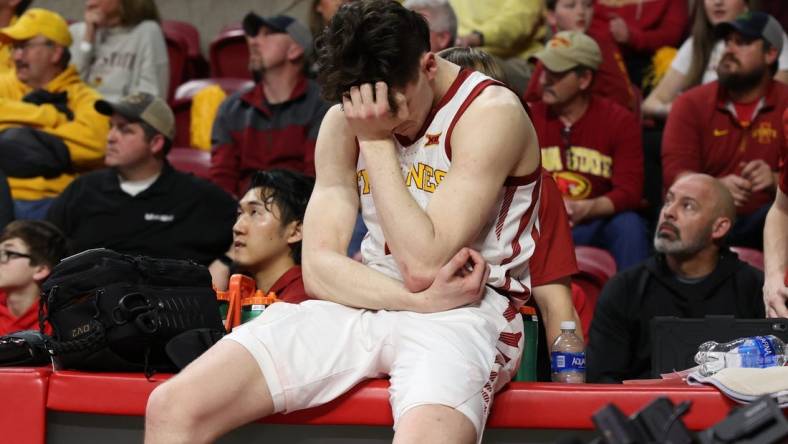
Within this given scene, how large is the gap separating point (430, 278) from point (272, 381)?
43cm

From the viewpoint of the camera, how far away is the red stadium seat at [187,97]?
23.1ft

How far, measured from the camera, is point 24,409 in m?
3.00

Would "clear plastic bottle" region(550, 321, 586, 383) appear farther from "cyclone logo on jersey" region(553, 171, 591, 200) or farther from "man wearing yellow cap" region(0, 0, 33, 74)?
"man wearing yellow cap" region(0, 0, 33, 74)

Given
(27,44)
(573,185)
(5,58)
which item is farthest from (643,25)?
(5,58)

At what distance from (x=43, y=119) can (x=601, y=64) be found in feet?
9.40

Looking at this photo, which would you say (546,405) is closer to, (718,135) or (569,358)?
(569,358)

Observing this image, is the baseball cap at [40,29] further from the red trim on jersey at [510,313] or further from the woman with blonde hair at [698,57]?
the red trim on jersey at [510,313]

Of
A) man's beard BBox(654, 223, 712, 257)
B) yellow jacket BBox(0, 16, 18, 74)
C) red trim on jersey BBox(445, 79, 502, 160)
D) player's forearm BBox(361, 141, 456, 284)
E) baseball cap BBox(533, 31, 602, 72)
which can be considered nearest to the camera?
player's forearm BBox(361, 141, 456, 284)

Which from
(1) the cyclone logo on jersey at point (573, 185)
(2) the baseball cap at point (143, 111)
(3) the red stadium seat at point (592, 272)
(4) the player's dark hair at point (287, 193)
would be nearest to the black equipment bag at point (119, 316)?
(4) the player's dark hair at point (287, 193)

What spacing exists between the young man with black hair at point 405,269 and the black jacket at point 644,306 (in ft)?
4.99

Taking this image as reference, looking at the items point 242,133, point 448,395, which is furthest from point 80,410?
point 242,133

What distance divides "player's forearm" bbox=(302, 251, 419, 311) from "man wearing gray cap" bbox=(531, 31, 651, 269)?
262 cm

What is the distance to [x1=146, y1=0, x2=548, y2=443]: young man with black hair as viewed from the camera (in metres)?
2.65

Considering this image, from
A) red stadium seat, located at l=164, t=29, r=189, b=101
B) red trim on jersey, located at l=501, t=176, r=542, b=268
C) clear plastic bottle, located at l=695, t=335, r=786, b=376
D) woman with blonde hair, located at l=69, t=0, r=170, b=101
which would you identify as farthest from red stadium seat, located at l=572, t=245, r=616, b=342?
red stadium seat, located at l=164, t=29, r=189, b=101
